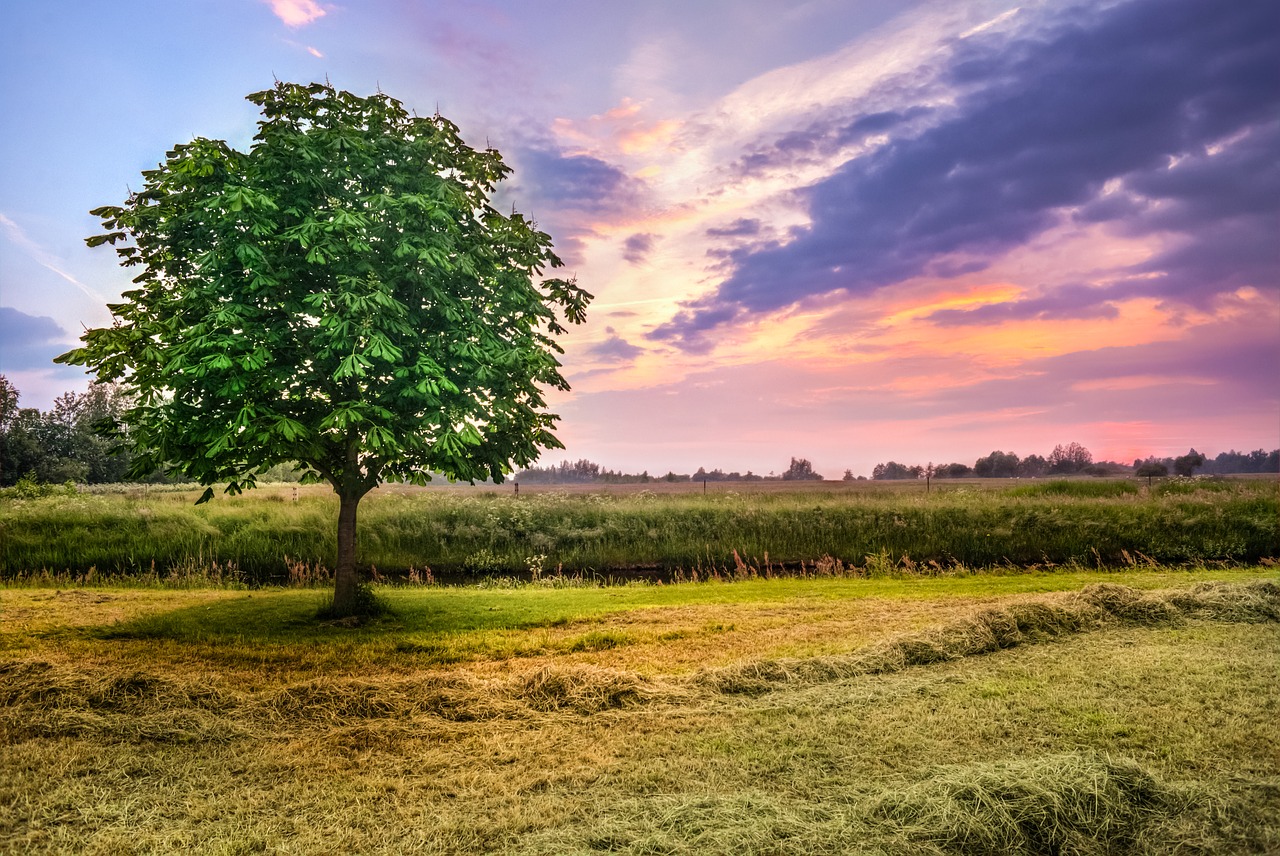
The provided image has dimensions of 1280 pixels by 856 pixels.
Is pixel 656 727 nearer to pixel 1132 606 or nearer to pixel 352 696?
pixel 352 696

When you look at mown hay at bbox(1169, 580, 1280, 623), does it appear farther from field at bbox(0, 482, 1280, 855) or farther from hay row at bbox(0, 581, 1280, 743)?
hay row at bbox(0, 581, 1280, 743)

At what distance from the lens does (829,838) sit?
3.72 m

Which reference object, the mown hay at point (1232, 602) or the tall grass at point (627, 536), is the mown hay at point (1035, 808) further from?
the tall grass at point (627, 536)

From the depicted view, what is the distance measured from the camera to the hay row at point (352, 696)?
5469 mm

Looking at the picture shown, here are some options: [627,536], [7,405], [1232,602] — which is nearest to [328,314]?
[1232,602]

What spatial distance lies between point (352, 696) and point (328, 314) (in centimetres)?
467

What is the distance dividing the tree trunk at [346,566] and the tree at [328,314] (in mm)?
30

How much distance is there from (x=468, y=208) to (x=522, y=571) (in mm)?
11446

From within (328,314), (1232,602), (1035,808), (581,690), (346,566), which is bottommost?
(1035,808)

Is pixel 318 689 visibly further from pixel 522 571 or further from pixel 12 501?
pixel 12 501

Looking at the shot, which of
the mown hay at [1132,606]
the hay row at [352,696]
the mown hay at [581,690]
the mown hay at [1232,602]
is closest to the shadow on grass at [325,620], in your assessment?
the hay row at [352,696]

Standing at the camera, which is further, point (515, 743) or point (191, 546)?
point (191, 546)

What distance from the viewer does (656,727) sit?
17.8 feet

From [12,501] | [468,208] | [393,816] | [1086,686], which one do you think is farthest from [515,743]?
[12,501]
